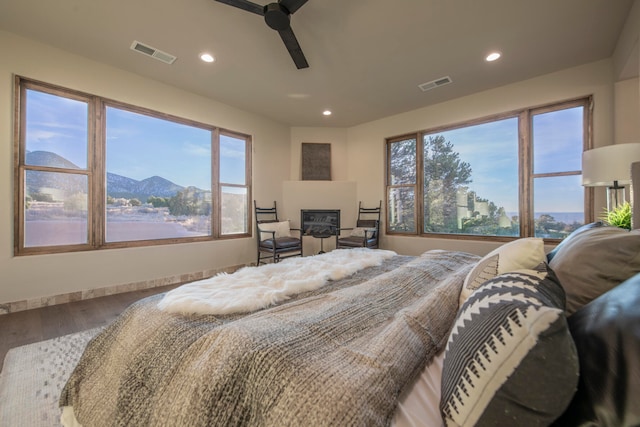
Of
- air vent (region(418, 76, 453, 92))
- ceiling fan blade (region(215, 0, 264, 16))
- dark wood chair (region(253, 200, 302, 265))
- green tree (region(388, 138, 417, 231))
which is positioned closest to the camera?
ceiling fan blade (region(215, 0, 264, 16))

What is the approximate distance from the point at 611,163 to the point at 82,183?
5.22 meters

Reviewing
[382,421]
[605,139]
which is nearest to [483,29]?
[605,139]

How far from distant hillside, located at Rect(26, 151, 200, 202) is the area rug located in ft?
5.79

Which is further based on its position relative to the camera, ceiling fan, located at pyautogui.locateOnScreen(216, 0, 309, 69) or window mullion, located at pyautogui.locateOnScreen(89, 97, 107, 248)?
window mullion, located at pyautogui.locateOnScreen(89, 97, 107, 248)

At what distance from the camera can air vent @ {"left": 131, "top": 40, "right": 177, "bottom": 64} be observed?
2.72 metres

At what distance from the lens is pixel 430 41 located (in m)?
2.66

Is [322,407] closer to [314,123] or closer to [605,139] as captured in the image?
[605,139]

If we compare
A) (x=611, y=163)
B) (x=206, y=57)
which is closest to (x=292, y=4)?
(x=206, y=57)

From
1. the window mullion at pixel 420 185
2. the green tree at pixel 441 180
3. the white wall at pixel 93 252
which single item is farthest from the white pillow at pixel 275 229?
the green tree at pixel 441 180

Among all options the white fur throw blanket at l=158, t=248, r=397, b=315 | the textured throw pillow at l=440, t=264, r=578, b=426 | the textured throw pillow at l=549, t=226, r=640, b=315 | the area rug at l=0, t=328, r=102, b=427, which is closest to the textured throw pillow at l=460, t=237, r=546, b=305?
the textured throw pillow at l=549, t=226, r=640, b=315

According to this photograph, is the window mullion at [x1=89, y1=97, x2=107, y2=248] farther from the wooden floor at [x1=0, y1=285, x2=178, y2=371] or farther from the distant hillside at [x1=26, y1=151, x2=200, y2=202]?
the wooden floor at [x1=0, y1=285, x2=178, y2=371]

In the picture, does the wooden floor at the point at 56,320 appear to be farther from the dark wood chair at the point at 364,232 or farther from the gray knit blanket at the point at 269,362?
the dark wood chair at the point at 364,232

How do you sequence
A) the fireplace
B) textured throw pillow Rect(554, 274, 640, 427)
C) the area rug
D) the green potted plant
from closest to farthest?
textured throw pillow Rect(554, 274, 640, 427), the area rug, the green potted plant, the fireplace

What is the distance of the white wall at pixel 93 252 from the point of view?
8.41ft
